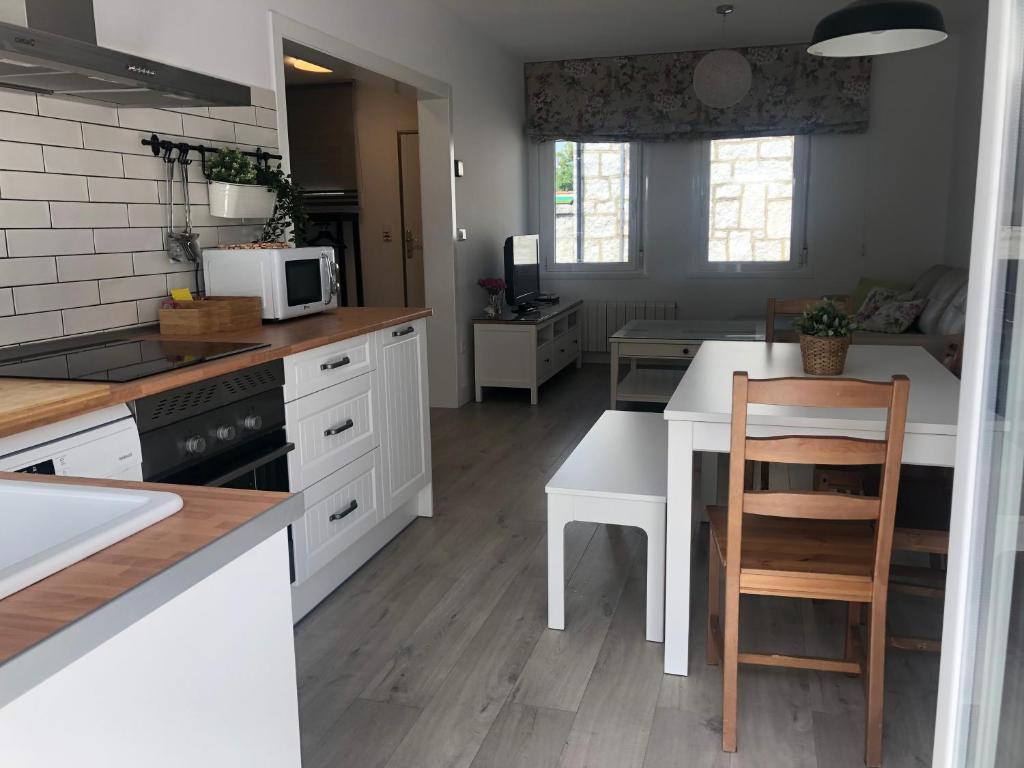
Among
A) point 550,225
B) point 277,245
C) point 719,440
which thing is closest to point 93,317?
point 277,245

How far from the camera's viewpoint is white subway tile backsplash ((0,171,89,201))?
2.24m

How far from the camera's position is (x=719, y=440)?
83.7 inches

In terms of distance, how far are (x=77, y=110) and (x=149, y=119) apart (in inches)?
11.9

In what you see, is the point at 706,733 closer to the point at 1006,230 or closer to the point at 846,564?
the point at 846,564

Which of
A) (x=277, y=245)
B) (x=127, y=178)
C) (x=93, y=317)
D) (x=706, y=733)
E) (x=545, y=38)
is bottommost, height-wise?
(x=706, y=733)

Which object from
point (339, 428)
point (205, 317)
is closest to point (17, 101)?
point (205, 317)

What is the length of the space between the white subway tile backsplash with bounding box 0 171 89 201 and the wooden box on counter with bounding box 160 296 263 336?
433 millimetres

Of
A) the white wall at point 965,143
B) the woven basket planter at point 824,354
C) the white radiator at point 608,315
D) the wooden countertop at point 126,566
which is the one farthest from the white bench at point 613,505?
the white radiator at point 608,315

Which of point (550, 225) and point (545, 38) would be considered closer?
point (545, 38)

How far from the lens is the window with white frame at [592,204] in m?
7.31

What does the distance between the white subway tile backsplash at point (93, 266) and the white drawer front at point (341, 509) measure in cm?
92

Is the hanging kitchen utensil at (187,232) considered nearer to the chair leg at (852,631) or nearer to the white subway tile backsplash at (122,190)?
the white subway tile backsplash at (122,190)

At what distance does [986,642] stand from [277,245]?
105 inches

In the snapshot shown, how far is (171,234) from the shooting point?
2.85 m
